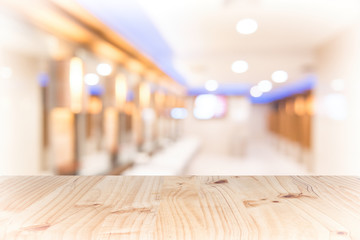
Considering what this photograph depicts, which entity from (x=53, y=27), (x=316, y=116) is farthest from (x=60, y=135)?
(x=316, y=116)

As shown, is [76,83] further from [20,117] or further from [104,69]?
[104,69]

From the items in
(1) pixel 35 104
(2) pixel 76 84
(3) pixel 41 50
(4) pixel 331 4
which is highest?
(4) pixel 331 4

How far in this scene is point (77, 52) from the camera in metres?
3.71

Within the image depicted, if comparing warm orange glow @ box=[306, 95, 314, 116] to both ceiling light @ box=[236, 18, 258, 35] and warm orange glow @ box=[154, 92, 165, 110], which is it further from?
ceiling light @ box=[236, 18, 258, 35]

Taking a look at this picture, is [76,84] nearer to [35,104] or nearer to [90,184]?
[35,104]

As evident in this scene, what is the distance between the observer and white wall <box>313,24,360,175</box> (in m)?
3.62

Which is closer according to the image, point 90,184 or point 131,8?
point 90,184

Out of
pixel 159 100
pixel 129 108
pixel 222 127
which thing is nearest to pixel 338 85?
pixel 129 108

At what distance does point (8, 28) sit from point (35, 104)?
785mm

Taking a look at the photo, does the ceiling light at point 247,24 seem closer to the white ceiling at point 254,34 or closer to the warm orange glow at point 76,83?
the white ceiling at point 254,34

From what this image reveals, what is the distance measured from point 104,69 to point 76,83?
1.19 metres

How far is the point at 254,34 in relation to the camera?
436 cm

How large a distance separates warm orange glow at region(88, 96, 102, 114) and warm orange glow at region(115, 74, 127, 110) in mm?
566

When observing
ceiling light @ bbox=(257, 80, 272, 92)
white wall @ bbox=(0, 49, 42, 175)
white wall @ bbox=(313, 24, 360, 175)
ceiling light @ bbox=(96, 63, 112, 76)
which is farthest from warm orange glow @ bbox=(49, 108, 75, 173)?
ceiling light @ bbox=(257, 80, 272, 92)
